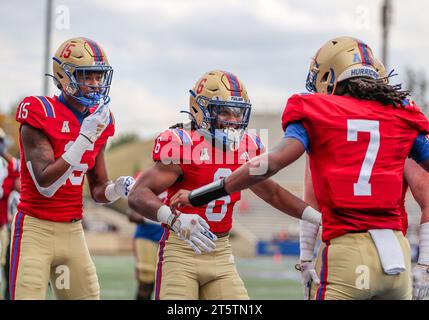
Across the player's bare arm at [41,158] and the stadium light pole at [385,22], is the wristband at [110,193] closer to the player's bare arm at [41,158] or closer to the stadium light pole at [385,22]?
the player's bare arm at [41,158]

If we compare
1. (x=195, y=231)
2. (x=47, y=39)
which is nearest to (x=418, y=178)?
(x=195, y=231)

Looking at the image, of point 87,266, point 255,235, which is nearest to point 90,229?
point 255,235

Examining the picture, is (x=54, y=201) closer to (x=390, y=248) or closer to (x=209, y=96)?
(x=209, y=96)

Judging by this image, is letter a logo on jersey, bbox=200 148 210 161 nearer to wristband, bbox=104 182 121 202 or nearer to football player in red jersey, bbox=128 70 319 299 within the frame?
football player in red jersey, bbox=128 70 319 299

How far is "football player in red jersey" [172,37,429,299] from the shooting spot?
3.53 metres

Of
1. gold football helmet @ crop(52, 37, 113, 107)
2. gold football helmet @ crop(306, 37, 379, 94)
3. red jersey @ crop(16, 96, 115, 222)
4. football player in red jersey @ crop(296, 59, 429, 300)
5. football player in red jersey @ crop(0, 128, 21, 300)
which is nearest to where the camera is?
gold football helmet @ crop(306, 37, 379, 94)

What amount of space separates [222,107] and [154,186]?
0.59 metres

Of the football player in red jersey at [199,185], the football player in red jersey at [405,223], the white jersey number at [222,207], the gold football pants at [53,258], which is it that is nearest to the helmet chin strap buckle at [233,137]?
the football player in red jersey at [199,185]

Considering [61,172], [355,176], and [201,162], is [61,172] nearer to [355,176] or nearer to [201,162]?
[201,162]

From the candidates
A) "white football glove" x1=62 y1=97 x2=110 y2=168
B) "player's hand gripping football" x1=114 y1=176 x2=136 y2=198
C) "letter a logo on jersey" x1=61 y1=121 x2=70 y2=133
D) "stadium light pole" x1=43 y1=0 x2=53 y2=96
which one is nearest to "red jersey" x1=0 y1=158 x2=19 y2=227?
"player's hand gripping football" x1=114 y1=176 x2=136 y2=198

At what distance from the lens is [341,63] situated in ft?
12.7

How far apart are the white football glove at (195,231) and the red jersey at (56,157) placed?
902mm

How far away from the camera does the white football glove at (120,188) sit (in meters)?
5.04
